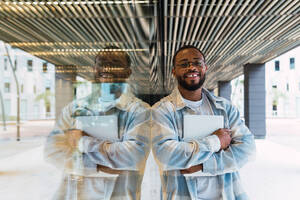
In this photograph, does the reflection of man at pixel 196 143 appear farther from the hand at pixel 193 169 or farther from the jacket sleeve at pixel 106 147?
the jacket sleeve at pixel 106 147

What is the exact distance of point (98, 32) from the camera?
1.09 m

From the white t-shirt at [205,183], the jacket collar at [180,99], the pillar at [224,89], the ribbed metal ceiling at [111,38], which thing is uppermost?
the ribbed metal ceiling at [111,38]

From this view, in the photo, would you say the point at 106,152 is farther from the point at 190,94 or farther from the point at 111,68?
the point at 190,94

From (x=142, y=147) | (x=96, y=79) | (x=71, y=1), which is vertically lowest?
(x=142, y=147)

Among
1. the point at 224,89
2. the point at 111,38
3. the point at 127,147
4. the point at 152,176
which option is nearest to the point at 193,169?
the point at 152,176

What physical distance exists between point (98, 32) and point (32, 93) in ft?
1.27

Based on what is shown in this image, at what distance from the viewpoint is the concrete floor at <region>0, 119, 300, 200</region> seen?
0.88 metres

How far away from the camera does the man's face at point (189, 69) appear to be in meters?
1.45

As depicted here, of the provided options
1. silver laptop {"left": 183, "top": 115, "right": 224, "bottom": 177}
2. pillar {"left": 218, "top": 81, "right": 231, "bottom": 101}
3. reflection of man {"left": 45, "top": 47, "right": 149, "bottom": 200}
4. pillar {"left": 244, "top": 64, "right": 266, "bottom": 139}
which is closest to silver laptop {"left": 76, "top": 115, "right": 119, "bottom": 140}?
reflection of man {"left": 45, "top": 47, "right": 149, "bottom": 200}

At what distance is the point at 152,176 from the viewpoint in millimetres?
1637

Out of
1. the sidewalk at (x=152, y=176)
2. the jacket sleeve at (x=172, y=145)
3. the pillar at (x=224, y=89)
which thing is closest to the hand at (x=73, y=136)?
the sidewalk at (x=152, y=176)

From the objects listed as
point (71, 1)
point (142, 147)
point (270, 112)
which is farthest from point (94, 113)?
point (270, 112)

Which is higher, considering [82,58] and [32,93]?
[82,58]

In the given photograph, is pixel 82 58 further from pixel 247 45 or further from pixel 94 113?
pixel 247 45
